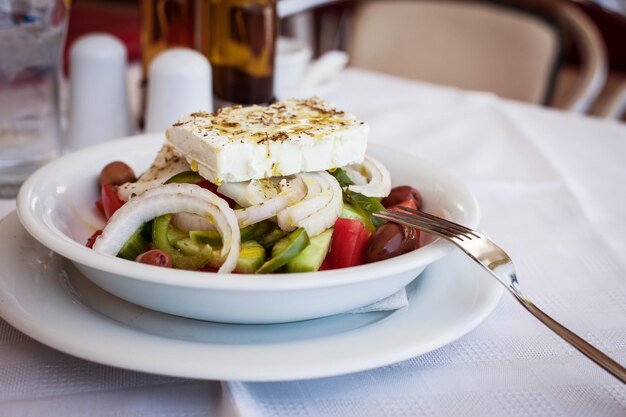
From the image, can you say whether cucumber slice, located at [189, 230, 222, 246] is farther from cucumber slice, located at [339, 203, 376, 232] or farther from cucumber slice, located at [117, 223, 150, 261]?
cucumber slice, located at [339, 203, 376, 232]

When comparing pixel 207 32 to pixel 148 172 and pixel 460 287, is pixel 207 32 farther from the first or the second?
pixel 460 287

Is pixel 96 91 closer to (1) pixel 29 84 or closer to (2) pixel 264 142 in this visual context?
(1) pixel 29 84

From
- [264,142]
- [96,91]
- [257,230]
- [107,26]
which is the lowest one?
[107,26]

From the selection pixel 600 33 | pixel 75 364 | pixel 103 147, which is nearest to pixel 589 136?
pixel 103 147

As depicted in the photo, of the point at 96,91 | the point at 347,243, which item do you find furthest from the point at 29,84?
the point at 347,243

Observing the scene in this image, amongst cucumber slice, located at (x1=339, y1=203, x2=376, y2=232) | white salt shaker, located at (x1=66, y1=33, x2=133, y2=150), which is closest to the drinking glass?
white salt shaker, located at (x1=66, y1=33, x2=133, y2=150)

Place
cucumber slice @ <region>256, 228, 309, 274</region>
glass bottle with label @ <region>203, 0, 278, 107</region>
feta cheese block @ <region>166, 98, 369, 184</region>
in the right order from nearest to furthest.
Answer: cucumber slice @ <region>256, 228, 309, 274</region> → feta cheese block @ <region>166, 98, 369, 184</region> → glass bottle with label @ <region>203, 0, 278, 107</region>
